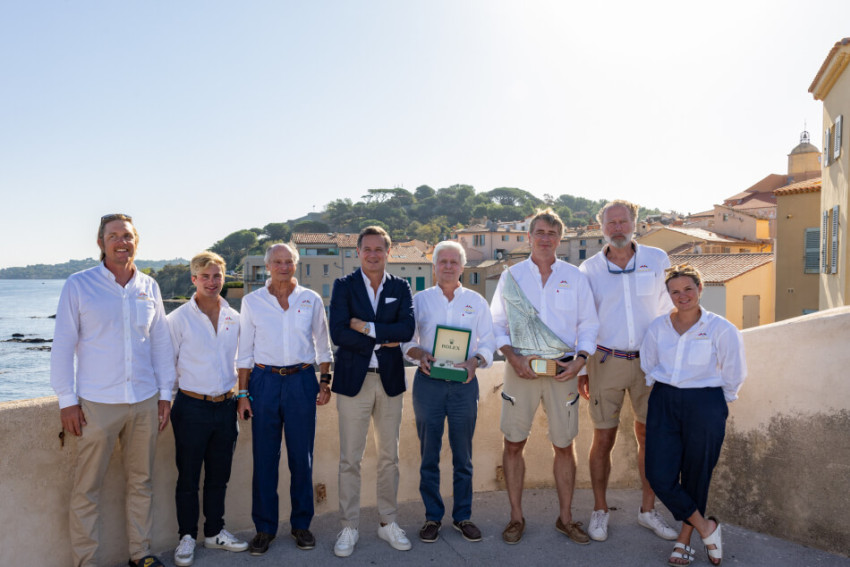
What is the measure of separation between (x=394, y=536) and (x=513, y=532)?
0.74m

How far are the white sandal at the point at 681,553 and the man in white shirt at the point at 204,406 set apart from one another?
2487 millimetres

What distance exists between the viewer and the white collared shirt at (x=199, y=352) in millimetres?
3432

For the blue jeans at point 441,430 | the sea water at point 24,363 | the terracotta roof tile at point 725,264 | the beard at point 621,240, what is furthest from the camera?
the sea water at point 24,363

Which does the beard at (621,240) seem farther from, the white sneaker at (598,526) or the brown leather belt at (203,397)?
the brown leather belt at (203,397)

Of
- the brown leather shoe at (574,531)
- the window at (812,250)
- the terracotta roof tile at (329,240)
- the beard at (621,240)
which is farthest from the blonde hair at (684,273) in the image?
the terracotta roof tile at (329,240)

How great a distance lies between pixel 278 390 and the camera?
140 inches

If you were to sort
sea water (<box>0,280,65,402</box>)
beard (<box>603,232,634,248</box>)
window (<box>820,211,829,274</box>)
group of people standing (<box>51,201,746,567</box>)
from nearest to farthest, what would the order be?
group of people standing (<box>51,201,746,567</box>) < beard (<box>603,232,634,248</box>) < window (<box>820,211,829,274</box>) < sea water (<box>0,280,65,402</box>)

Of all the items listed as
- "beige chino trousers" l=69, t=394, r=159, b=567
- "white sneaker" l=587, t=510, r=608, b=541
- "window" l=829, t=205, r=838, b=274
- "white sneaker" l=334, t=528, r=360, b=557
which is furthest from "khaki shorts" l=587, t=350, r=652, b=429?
"window" l=829, t=205, r=838, b=274

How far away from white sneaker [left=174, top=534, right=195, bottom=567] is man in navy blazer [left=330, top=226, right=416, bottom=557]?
0.83 m

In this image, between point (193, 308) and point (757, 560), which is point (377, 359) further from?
point (757, 560)

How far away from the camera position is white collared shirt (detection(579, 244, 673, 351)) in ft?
12.4

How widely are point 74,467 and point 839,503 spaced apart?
4311 mm

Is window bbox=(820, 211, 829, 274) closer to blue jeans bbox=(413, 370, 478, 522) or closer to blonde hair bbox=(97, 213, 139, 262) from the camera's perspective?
blue jeans bbox=(413, 370, 478, 522)

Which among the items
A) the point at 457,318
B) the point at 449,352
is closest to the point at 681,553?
the point at 449,352
